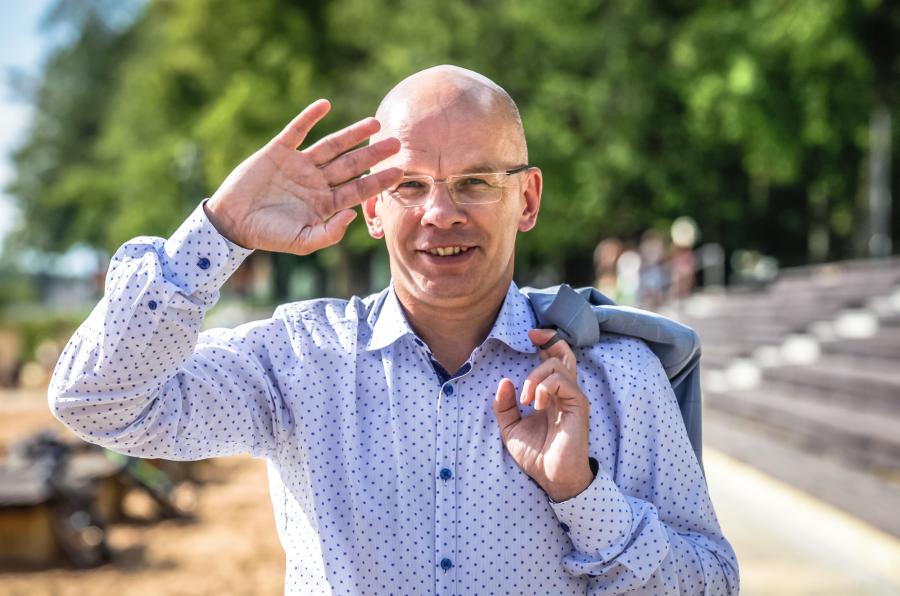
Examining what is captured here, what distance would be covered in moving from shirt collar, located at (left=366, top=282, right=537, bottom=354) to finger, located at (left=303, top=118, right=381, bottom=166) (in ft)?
1.32

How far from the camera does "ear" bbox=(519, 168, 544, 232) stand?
7.80 feet

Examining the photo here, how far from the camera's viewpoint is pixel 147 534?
8.84m

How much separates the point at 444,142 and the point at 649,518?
88 centimetres

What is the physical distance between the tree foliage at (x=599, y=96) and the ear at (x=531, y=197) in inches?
736

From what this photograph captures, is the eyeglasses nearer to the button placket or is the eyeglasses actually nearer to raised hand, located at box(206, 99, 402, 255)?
raised hand, located at box(206, 99, 402, 255)

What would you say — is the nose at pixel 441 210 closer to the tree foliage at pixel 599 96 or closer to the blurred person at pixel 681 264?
the tree foliage at pixel 599 96

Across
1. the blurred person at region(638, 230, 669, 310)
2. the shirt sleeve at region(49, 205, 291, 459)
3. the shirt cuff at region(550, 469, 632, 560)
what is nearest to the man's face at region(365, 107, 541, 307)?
the shirt sleeve at region(49, 205, 291, 459)

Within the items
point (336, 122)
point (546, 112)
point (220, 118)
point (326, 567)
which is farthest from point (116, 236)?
point (326, 567)

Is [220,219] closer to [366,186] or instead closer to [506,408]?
[366,186]

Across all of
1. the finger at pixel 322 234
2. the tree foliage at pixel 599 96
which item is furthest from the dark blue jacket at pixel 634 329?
the tree foliage at pixel 599 96

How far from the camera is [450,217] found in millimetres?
2145

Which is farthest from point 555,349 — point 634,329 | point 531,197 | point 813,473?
point 813,473

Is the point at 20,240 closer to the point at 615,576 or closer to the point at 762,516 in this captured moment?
the point at 762,516

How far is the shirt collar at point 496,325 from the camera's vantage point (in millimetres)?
2217
